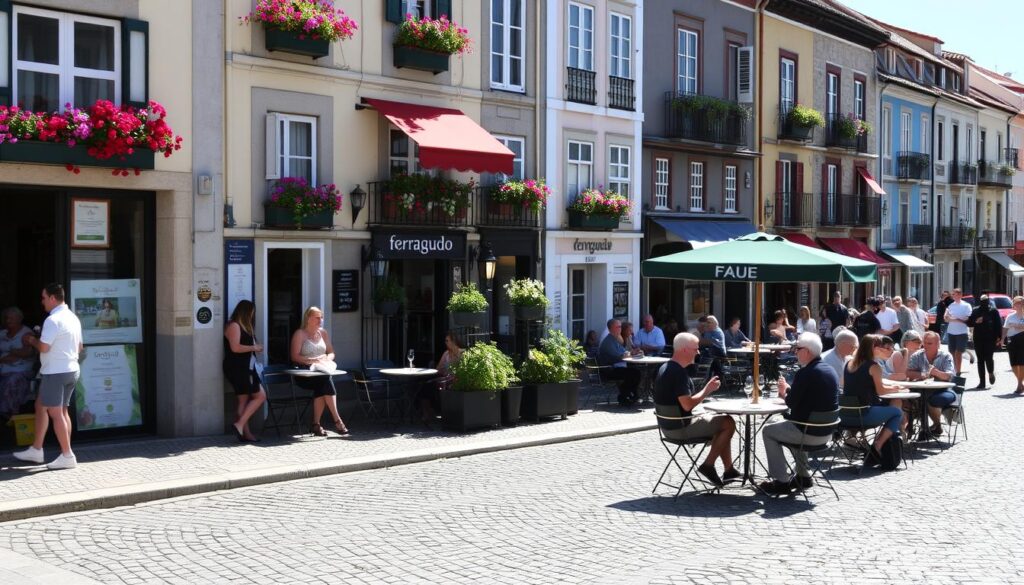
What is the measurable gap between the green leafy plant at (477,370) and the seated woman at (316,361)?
5.53ft

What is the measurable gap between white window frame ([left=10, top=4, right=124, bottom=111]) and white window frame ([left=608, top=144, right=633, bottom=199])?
11860 mm

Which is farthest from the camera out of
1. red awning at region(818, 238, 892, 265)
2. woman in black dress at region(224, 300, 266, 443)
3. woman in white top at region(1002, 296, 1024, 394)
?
red awning at region(818, 238, 892, 265)

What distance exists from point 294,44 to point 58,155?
4.28 metres

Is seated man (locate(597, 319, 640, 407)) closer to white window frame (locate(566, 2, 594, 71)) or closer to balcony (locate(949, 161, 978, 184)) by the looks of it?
white window frame (locate(566, 2, 594, 71))

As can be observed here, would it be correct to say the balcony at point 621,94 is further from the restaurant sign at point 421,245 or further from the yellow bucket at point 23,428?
the yellow bucket at point 23,428

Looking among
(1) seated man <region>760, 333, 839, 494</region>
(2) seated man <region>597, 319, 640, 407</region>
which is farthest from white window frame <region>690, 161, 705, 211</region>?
(1) seated man <region>760, 333, 839, 494</region>

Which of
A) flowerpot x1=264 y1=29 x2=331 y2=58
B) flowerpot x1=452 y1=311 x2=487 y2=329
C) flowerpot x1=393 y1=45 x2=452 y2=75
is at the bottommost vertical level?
flowerpot x1=452 y1=311 x2=487 y2=329

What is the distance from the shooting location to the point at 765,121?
30.2m

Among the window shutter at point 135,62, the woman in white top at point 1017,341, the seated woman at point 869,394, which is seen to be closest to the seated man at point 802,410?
the seated woman at point 869,394

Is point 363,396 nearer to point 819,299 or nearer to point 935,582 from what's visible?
point 935,582

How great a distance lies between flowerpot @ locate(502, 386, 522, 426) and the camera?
1638cm

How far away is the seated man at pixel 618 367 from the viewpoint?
19062 millimetres

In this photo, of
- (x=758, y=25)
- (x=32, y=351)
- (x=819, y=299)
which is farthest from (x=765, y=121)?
(x=32, y=351)

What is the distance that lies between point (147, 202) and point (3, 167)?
2250 millimetres
